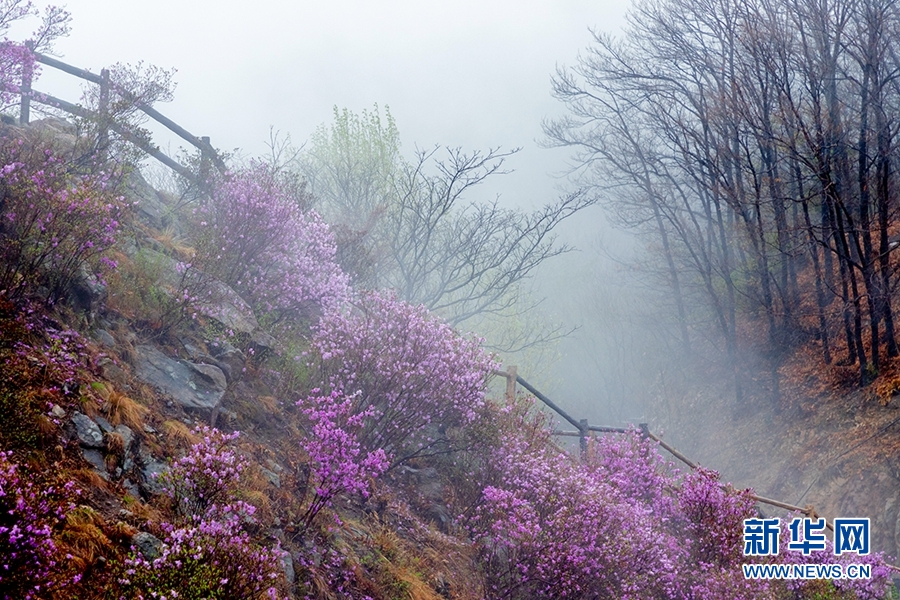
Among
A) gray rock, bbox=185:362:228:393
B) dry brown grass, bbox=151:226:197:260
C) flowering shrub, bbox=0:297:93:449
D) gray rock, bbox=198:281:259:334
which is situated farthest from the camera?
dry brown grass, bbox=151:226:197:260

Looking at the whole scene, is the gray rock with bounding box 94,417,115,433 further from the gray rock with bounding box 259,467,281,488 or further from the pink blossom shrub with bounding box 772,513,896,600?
the pink blossom shrub with bounding box 772,513,896,600

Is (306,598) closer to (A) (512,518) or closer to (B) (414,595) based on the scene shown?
(B) (414,595)

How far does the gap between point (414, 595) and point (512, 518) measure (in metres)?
1.34

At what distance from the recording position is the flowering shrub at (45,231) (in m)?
5.23

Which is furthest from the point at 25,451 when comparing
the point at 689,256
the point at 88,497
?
the point at 689,256

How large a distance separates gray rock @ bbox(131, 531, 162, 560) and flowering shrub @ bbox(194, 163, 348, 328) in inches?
199

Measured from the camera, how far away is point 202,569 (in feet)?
10.8

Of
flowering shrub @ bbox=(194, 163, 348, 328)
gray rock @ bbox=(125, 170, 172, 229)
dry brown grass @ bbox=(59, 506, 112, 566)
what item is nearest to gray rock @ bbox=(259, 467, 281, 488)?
dry brown grass @ bbox=(59, 506, 112, 566)

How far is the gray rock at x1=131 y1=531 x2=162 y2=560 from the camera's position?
3.78m

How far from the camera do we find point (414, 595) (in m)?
5.27

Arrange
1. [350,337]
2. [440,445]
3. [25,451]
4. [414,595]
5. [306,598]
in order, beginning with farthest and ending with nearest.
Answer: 1. [440,445]
2. [350,337]
3. [414,595]
4. [306,598]
5. [25,451]

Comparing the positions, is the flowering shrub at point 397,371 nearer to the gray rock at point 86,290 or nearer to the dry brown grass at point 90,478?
the gray rock at point 86,290

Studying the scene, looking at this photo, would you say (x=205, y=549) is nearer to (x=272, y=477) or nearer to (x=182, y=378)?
(x=272, y=477)

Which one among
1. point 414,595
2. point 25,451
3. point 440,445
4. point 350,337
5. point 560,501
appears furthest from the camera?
point 440,445
